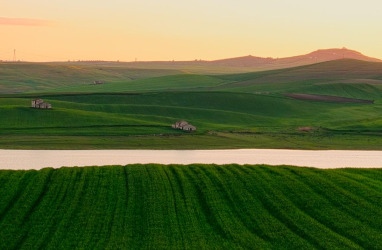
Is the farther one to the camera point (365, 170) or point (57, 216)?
point (365, 170)

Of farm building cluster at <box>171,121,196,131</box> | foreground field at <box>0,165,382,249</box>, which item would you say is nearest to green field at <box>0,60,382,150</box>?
farm building cluster at <box>171,121,196,131</box>

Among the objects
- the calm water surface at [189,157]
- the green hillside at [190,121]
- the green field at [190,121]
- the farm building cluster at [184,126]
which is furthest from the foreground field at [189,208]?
the farm building cluster at [184,126]

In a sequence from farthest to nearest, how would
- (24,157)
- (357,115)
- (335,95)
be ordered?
1. (335,95)
2. (357,115)
3. (24,157)

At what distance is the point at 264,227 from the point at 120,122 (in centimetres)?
6938

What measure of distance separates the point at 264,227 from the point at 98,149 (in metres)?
47.6

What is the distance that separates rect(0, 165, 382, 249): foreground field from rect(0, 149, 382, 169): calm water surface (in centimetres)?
1638

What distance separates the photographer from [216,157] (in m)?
72.4

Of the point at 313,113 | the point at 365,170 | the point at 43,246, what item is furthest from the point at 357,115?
the point at 43,246

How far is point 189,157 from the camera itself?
2830 inches

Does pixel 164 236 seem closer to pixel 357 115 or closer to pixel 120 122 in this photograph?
pixel 120 122

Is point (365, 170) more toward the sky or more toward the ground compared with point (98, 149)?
more toward the sky

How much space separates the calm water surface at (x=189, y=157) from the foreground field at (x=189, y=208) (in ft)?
53.7

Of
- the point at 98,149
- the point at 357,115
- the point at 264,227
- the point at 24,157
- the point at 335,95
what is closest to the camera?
the point at 264,227

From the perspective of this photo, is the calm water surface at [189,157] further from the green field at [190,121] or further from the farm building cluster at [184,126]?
the farm building cluster at [184,126]
